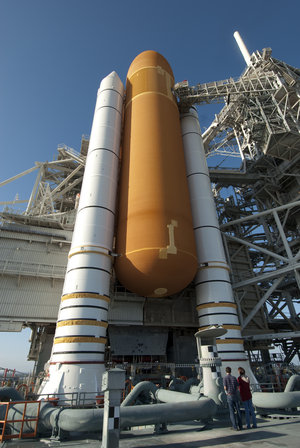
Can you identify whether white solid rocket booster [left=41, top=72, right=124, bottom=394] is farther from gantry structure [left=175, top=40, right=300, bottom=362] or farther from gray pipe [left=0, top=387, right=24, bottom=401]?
gantry structure [left=175, top=40, right=300, bottom=362]

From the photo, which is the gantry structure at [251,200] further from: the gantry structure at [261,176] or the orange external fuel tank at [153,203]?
the orange external fuel tank at [153,203]

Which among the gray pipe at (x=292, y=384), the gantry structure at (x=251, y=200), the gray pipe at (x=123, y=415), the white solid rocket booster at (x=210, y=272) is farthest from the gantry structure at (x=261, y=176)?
the gray pipe at (x=123, y=415)

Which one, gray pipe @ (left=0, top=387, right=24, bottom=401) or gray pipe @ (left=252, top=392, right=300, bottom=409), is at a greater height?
gray pipe @ (left=0, top=387, right=24, bottom=401)

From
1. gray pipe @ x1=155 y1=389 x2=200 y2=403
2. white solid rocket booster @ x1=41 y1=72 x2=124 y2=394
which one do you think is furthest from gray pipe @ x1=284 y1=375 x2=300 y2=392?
white solid rocket booster @ x1=41 y1=72 x2=124 y2=394

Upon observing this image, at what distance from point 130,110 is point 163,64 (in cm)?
607

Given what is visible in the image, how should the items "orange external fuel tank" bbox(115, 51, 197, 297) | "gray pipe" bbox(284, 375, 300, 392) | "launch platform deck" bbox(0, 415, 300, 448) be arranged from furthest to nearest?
"orange external fuel tank" bbox(115, 51, 197, 297) → "gray pipe" bbox(284, 375, 300, 392) → "launch platform deck" bbox(0, 415, 300, 448)

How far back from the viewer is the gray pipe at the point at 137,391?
8072 mm

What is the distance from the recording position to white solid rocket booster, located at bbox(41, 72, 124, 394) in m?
10.9

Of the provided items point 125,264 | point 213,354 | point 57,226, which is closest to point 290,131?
point 125,264

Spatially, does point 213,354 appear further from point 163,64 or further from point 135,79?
point 163,64

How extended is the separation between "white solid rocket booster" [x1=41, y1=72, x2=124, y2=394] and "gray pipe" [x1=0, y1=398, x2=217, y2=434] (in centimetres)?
411

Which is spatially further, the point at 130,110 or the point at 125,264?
the point at 130,110

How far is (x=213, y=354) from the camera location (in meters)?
8.01

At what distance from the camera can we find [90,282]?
41.7 ft
